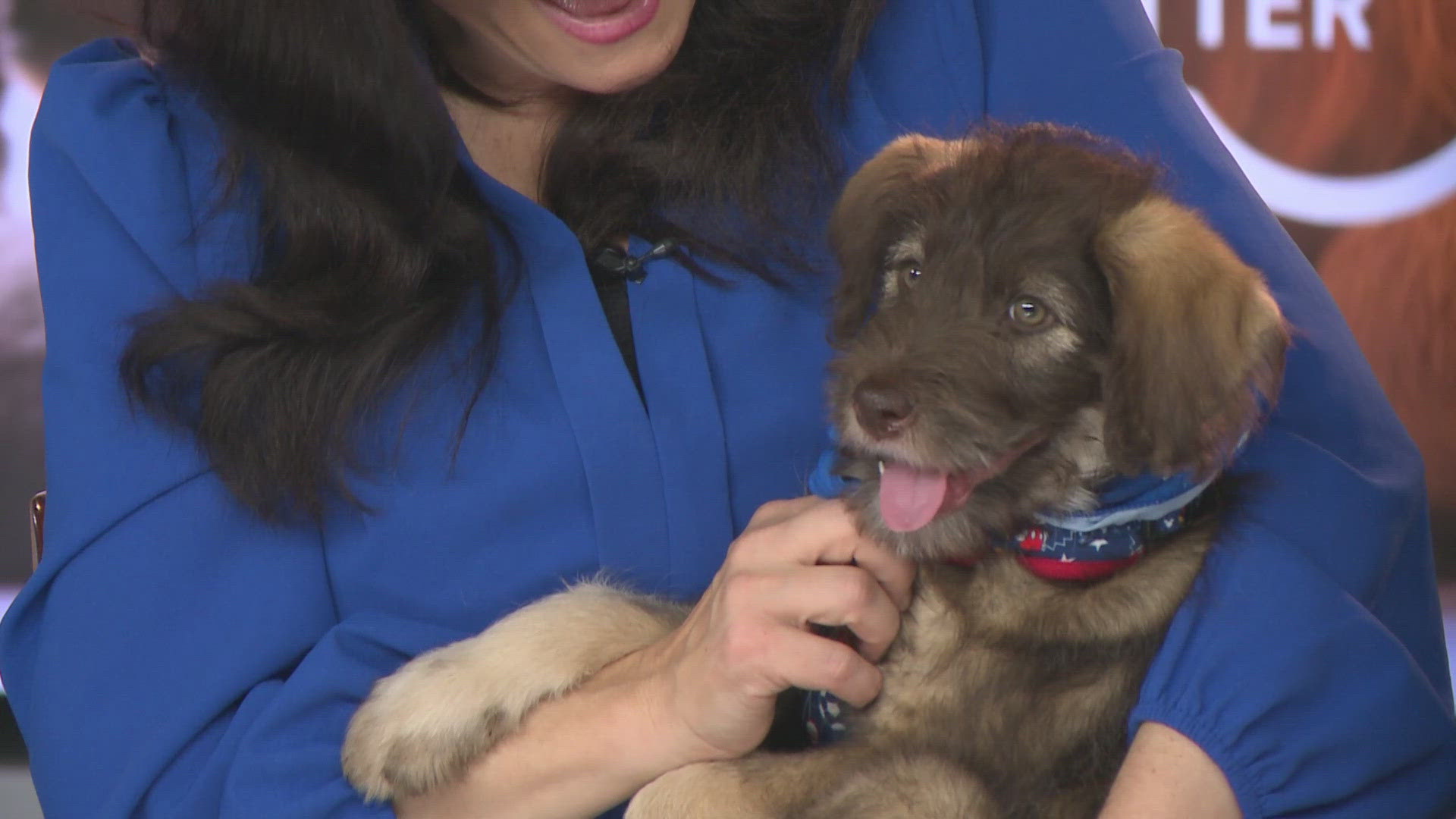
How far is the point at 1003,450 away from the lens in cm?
132

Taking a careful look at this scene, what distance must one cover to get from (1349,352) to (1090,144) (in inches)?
14.5

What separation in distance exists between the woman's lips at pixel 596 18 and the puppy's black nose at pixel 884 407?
584mm

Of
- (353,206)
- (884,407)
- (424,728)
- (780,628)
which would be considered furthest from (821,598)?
(353,206)

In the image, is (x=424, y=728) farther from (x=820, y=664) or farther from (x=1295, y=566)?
(x=1295, y=566)

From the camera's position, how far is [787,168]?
5.72 feet

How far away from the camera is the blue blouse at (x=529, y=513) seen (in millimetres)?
1369

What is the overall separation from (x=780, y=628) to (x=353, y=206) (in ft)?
2.09

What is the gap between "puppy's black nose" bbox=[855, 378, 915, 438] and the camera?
1.26 metres

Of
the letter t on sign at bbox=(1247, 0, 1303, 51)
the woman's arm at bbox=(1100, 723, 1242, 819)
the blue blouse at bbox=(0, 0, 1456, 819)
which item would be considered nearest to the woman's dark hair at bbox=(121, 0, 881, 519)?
the blue blouse at bbox=(0, 0, 1456, 819)

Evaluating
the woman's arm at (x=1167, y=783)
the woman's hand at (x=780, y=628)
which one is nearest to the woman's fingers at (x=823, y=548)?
the woman's hand at (x=780, y=628)

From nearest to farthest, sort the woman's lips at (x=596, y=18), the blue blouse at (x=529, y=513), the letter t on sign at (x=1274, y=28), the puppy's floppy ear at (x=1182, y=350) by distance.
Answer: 1. the puppy's floppy ear at (x=1182, y=350)
2. the blue blouse at (x=529, y=513)
3. the woman's lips at (x=596, y=18)
4. the letter t on sign at (x=1274, y=28)

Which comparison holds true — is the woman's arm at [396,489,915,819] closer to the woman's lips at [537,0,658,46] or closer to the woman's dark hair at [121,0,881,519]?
the woman's dark hair at [121,0,881,519]

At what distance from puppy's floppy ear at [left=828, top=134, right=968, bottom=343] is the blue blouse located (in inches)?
8.1

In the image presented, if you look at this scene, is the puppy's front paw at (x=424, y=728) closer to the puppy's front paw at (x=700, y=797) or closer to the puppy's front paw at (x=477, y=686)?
the puppy's front paw at (x=477, y=686)
